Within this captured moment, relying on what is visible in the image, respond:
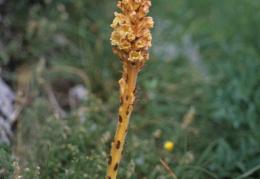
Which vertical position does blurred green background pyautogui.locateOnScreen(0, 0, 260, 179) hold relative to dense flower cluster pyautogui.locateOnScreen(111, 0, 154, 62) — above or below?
above

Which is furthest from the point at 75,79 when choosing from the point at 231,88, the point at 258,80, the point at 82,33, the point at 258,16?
the point at 258,16

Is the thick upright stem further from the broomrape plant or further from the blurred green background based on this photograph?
the blurred green background

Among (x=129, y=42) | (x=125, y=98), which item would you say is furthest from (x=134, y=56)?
(x=125, y=98)

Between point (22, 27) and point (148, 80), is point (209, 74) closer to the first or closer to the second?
point (148, 80)

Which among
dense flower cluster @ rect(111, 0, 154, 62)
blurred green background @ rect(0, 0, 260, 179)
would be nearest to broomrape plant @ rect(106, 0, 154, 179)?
dense flower cluster @ rect(111, 0, 154, 62)

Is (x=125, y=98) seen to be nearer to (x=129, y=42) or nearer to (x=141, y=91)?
(x=129, y=42)

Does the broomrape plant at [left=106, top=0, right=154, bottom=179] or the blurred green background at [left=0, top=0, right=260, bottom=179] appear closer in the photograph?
the broomrape plant at [left=106, top=0, right=154, bottom=179]

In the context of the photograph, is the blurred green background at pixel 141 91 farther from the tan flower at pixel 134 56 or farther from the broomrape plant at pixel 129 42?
the tan flower at pixel 134 56

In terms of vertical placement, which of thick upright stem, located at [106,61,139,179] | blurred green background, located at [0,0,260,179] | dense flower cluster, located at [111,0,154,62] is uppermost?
blurred green background, located at [0,0,260,179]
